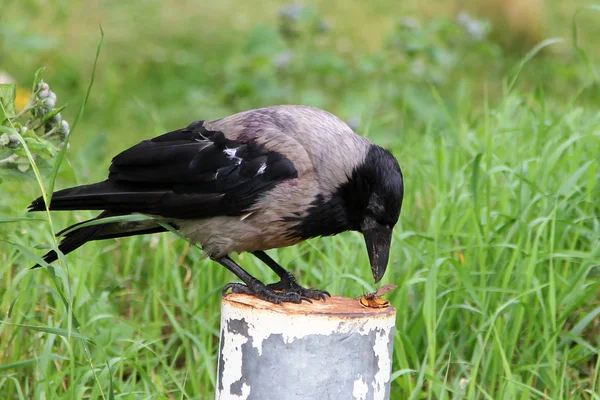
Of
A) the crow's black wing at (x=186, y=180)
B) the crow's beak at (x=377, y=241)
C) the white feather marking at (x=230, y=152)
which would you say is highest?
the white feather marking at (x=230, y=152)

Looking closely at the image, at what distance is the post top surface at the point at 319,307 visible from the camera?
91.0 inches

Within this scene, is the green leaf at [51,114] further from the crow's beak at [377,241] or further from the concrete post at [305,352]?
the crow's beak at [377,241]

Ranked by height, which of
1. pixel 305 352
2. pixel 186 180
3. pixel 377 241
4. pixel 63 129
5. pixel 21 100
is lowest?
pixel 305 352

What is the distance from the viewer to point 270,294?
9.00 feet

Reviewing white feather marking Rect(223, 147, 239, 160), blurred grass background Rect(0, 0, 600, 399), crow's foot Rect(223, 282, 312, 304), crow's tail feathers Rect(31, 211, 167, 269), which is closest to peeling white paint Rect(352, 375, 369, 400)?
crow's foot Rect(223, 282, 312, 304)

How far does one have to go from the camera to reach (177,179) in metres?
2.93

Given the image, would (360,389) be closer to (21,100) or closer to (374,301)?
(374,301)

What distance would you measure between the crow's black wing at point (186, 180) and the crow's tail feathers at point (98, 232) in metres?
0.11

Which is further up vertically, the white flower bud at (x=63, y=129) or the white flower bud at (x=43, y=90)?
the white flower bud at (x=43, y=90)

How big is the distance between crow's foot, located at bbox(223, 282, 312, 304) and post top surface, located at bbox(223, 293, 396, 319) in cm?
6

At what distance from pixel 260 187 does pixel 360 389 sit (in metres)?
0.77

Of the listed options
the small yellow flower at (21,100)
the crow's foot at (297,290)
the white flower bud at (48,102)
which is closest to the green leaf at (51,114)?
the white flower bud at (48,102)

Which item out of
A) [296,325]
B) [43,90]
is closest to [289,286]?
[296,325]

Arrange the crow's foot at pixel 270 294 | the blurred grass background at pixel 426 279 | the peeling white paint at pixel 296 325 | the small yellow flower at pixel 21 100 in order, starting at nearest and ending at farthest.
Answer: the peeling white paint at pixel 296 325 → the crow's foot at pixel 270 294 → the blurred grass background at pixel 426 279 → the small yellow flower at pixel 21 100
